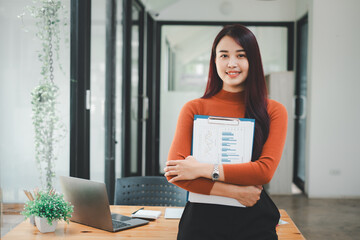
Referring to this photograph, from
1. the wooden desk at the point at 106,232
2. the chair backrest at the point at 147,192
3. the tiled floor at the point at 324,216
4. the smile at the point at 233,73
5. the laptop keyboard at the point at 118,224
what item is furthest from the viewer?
the tiled floor at the point at 324,216

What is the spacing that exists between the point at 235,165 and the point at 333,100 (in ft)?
13.5

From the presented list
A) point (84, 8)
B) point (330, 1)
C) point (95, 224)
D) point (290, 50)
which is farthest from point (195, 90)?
point (95, 224)

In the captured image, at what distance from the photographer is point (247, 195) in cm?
127

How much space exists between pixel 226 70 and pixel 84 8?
1.58 meters

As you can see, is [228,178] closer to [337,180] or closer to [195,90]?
[337,180]

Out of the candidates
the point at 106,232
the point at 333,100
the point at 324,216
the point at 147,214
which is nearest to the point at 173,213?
the point at 147,214

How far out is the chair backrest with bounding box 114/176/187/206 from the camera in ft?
7.25

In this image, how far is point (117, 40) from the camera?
3.70 metres

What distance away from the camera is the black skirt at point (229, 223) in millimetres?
1263

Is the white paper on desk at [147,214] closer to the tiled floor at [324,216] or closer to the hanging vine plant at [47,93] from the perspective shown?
the hanging vine plant at [47,93]

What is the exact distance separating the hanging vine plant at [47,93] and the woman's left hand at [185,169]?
3.54 ft

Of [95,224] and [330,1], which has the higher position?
[330,1]

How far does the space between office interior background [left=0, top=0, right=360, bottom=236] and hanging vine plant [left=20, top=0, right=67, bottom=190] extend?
58 mm

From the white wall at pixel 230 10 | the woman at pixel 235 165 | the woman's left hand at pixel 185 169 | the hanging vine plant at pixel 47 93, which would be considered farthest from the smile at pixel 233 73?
the white wall at pixel 230 10
